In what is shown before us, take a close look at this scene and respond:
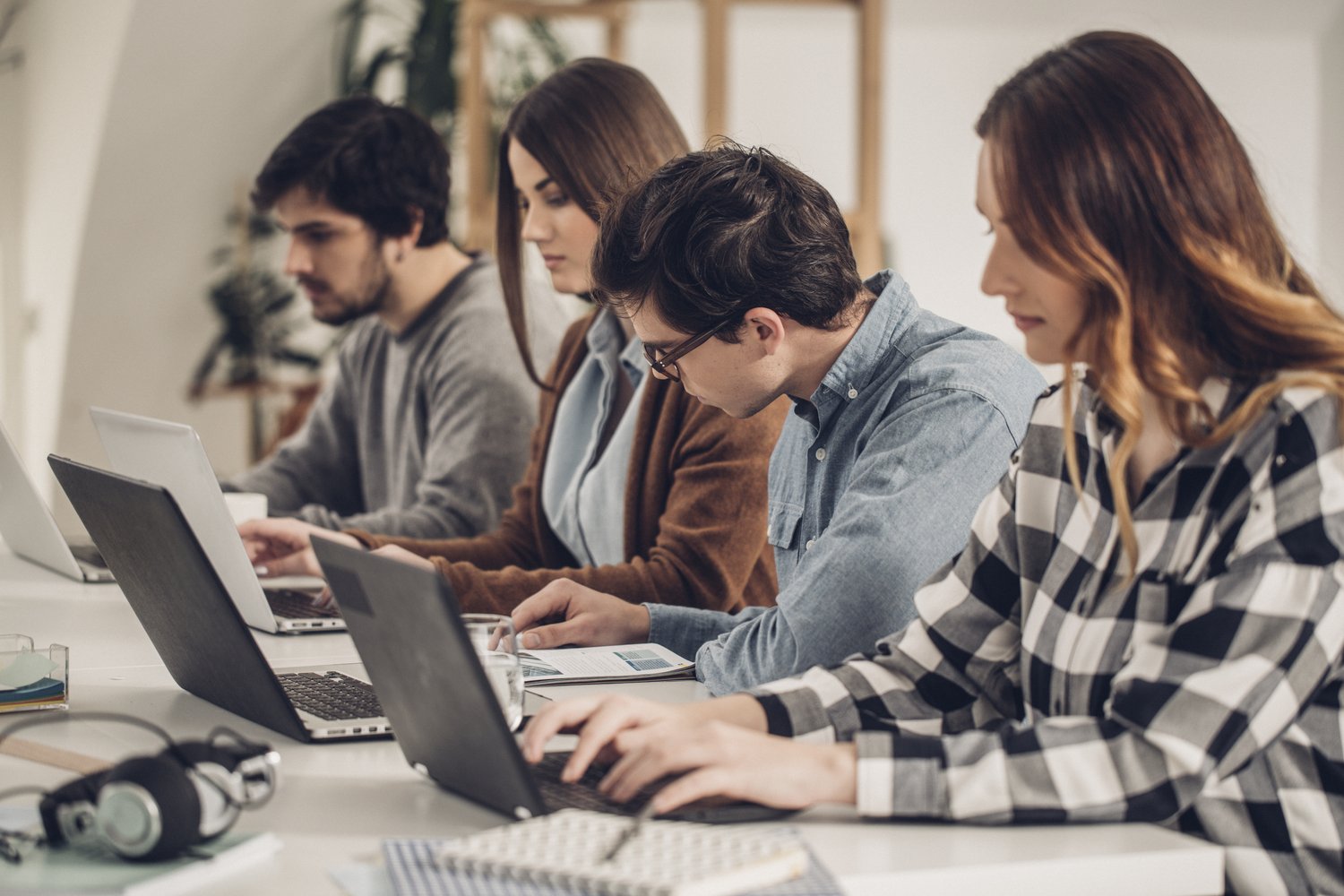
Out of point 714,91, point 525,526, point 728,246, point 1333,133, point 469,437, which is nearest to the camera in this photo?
point 728,246

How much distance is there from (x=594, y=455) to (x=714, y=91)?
1.95 meters

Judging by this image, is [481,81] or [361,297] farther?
[481,81]

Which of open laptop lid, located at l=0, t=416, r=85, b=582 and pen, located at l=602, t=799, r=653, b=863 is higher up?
pen, located at l=602, t=799, r=653, b=863

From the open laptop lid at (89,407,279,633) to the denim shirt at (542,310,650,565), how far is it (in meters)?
0.56

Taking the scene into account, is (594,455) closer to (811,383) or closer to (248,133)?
(811,383)

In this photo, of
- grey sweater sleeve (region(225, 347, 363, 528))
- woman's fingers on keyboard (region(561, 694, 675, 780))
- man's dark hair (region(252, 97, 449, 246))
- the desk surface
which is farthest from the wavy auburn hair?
grey sweater sleeve (region(225, 347, 363, 528))

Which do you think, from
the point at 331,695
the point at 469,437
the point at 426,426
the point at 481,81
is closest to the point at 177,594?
the point at 331,695

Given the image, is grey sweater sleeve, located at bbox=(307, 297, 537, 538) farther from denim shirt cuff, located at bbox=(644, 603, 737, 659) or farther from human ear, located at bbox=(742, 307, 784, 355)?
human ear, located at bbox=(742, 307, 784, 355)

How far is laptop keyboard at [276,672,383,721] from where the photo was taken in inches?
52.3

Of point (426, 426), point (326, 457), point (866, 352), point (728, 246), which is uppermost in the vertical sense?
point (728, 246)

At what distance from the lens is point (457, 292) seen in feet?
9.53

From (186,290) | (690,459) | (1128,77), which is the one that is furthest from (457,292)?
(186,290)

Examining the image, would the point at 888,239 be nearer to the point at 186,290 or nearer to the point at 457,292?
the point at 186,290

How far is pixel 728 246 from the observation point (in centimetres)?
149
